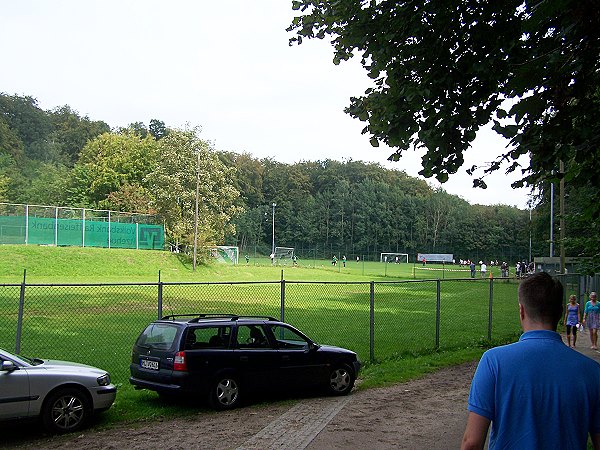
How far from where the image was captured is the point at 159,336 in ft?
32.9

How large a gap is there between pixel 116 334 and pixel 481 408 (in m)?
14.8

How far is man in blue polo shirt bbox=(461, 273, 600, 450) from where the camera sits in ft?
9.71

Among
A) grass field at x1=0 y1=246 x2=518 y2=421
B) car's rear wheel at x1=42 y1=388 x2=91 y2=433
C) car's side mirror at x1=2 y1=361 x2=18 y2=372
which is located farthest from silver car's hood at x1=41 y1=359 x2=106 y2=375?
grass field at x1=0 y1=246 x2=518 y2=421

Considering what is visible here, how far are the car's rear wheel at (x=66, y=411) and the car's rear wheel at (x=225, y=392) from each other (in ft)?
6.32

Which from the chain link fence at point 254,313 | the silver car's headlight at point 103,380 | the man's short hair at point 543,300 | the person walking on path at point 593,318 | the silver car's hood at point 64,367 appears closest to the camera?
the man's short hair at point 543,300

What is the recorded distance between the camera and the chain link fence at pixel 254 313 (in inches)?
562

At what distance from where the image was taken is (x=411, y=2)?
27.9 feet

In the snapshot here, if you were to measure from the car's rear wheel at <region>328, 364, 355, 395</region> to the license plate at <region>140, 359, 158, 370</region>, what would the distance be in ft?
10.3

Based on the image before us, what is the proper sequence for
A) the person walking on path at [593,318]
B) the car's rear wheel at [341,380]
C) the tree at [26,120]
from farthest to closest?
the tree at [26,120] → the person walking on path at [593,318] → the car's rear wheel at [341,380]

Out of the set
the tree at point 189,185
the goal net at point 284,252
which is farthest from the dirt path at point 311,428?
the goal net at point 284,252

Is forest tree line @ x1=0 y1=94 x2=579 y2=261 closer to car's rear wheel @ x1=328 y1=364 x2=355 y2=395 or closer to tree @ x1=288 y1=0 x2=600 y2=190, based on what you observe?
car's rear wheel @ x1=328 y1=364 x2=355 y2=395

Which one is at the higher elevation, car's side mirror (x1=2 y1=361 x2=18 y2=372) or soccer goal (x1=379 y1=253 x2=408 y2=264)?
car's side mirror (x1=2 y1=361 x2=18 y2=372)

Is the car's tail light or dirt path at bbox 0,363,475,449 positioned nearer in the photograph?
dirt path at bbox 0,363,475,449

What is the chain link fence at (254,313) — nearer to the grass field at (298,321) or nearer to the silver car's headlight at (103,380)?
the grass field at (298,321)
